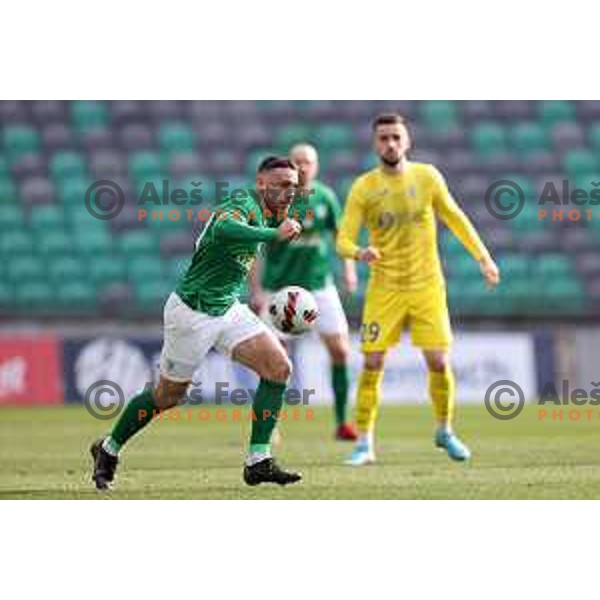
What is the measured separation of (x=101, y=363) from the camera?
624 inches

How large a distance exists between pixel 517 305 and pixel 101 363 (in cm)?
450

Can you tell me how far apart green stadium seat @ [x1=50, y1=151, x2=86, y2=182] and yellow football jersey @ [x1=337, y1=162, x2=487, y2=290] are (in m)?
11.3

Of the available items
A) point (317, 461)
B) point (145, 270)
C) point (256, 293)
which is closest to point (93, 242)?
point (145, 270)

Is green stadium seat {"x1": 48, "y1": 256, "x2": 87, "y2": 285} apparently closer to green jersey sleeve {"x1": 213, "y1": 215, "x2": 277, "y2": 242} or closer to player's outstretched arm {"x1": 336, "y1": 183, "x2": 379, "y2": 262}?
player's outstretched arm {"x1": 336, "y1": 183, "x2": 379, "y2": 262}

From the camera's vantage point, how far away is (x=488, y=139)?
66.4 ft

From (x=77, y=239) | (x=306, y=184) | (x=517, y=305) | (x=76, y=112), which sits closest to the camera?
(x=306, y=184)

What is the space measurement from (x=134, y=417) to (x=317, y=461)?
182cm

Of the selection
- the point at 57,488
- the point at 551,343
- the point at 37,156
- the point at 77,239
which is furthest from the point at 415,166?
the point at 37,156

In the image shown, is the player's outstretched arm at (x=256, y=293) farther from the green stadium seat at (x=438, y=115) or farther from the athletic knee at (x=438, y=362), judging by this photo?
the green stadium seat at (x=438, y=115)

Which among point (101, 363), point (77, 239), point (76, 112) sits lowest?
point (101, 363)

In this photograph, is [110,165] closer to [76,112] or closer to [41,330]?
[76,112]

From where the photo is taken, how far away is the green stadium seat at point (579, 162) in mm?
19922

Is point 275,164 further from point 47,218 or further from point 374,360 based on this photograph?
point 47,218

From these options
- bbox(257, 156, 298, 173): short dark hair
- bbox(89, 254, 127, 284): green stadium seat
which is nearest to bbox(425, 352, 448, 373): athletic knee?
bbox(257, 156, 298, 173): short dark hair
